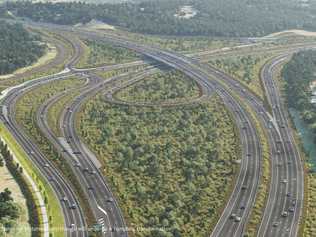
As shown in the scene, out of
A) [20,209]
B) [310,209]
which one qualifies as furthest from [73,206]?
[310,209]

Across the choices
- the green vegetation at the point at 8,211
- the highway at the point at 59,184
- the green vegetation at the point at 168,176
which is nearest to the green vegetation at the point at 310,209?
the green vegetation at the point at 168,176

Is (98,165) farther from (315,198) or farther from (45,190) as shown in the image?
(315,198)

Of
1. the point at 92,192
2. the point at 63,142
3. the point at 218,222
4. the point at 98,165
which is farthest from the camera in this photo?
the point at 63,142

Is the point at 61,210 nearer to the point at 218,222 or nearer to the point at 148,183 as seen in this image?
the point at 148,183

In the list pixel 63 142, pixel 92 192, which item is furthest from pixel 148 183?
pixel 63 142

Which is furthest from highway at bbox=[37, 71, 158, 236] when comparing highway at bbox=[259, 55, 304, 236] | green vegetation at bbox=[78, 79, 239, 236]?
highway at bbox=[259, 55, 304, 236]

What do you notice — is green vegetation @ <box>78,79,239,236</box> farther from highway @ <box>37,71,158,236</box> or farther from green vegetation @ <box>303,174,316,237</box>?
green vegetation @ <box>303,174,316,237</box>

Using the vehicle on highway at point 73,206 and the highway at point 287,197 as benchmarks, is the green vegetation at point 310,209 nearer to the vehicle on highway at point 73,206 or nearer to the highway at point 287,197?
the highway at point 287,197

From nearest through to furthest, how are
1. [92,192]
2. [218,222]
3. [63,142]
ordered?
1. [218,222]
2. [92,192]
3. [63,142]

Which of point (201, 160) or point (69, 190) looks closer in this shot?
point (69, 190)
